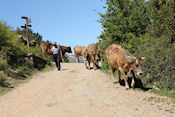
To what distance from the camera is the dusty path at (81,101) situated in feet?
24.2

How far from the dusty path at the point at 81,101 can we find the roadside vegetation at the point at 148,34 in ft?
6.29

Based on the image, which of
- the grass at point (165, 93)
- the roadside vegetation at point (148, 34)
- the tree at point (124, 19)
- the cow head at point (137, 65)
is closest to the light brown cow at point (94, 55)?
the roadside vegetation at point (148, 34)

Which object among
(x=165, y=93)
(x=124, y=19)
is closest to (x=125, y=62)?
(x=165, y=93)

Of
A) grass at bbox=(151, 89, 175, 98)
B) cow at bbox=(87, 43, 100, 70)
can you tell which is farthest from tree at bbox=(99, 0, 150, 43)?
grass at bbox=(151, 89, 175, 98)

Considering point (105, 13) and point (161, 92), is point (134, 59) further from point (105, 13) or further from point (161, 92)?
point (105, 13)

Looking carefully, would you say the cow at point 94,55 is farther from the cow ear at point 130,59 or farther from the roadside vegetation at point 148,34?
the cow ear at point 130,59

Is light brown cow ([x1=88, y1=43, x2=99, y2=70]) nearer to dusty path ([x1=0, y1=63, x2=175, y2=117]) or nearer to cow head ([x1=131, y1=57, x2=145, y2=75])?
dusty path ([x1=0, y1=63, x2=175, y2=117])

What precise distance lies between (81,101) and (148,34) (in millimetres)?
7674

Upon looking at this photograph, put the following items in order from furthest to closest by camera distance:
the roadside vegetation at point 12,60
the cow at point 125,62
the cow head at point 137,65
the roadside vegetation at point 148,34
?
the roadside vegetation at point 12,60, the roadside vegetation at point 148,34, the cow at point 125,62, the cow head at point 137,65

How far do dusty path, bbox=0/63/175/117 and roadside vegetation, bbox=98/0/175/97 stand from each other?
1.92 meters

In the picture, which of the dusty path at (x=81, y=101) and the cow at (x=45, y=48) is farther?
the cow at (x=45, y=48)

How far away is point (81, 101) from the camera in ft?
28.5

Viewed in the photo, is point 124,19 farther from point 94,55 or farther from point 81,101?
point 81,101

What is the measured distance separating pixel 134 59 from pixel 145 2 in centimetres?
941
